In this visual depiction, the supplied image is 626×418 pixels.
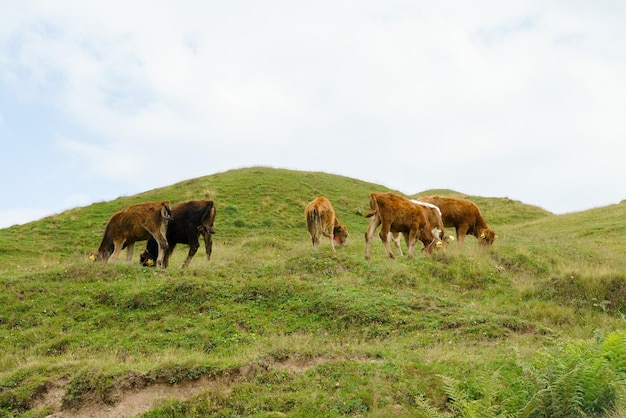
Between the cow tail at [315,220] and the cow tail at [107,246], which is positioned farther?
the cow tail at [315,220]

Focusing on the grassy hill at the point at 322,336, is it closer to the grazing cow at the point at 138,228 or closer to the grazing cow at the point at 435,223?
the grazing cow at the point at 435,223

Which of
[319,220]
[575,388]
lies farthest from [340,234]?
[575,388]

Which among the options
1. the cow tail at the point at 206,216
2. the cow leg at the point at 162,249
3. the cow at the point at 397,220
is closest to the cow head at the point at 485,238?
the cow at the point at 397,220

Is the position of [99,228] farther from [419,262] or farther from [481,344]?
[481,344]

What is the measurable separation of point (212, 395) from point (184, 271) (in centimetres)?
765

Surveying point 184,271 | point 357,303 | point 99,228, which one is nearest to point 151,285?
point 184,271

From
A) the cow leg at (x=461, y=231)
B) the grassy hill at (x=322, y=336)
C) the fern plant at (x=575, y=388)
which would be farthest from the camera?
the cow leg at (x=461, y=231)

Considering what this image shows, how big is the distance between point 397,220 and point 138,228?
7998 millimetres

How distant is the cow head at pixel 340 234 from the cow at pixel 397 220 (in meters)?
4.16

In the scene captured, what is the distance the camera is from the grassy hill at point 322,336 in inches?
340

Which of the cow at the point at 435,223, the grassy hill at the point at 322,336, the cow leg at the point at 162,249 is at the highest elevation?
the cow at the point at 435,223

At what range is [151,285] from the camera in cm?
1493

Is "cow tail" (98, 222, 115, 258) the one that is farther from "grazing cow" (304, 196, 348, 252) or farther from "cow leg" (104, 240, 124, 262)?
"grazing cow" (304, 196, 348, 252)

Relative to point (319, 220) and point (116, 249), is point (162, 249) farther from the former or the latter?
point (319, 220)
